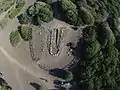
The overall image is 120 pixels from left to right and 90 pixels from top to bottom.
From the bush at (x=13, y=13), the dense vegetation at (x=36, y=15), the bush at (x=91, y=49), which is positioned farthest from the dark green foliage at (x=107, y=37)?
the bush at (x=13, y=13)

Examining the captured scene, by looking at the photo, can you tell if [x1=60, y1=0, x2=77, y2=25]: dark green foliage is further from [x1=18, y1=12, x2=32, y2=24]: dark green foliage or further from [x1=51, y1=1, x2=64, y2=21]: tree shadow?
[x1=18, y1=12, x2=32, y2=24]: dark green foliage

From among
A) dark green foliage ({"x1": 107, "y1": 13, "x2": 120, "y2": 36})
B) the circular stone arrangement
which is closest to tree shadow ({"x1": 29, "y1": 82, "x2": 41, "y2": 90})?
the circular stone arrangement

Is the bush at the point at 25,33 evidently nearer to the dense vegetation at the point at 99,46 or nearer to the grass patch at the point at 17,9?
the grass patch at the point at 17,9

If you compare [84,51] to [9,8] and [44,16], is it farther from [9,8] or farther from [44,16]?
[9,8]

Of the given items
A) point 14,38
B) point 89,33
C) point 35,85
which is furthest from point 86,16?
point 35,85

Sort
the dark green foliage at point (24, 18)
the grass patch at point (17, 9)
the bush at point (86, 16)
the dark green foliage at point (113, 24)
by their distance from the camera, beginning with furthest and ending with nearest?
the dark green foliage at point (113, 24) < the bush at point (86, 16) < the dark green foliage at point (24, 18) < the grass patch at point (17, 9)

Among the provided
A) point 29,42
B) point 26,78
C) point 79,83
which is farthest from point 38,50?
point 79,83
